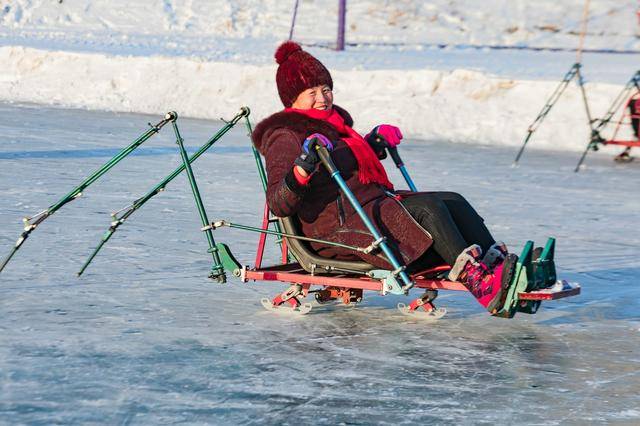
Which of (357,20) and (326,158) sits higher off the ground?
(357,20)

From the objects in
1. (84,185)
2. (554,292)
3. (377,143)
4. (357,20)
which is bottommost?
(554,292)

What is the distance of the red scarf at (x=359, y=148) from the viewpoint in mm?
5352

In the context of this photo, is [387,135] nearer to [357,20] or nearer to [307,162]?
[307,162]

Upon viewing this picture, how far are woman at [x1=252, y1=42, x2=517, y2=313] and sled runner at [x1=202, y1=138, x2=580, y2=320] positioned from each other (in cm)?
5

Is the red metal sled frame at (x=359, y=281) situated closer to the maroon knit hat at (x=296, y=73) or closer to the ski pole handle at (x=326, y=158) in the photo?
the ski pole handle at (x=326, y=158)

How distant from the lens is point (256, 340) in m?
5.03

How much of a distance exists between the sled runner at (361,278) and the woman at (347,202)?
5cm

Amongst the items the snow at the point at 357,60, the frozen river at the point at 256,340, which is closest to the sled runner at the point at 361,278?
the frozen river at the point at 256,340

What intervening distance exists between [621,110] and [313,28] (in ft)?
36.4

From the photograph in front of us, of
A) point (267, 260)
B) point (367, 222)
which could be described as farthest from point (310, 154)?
point (267, 260)

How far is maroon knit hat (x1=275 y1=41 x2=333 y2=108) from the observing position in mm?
5434

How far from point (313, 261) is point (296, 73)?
31.9 inches

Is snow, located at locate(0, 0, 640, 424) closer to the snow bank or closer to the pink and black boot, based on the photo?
the snow bank

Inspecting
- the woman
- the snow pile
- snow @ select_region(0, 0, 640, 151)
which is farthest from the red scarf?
the snow pile
